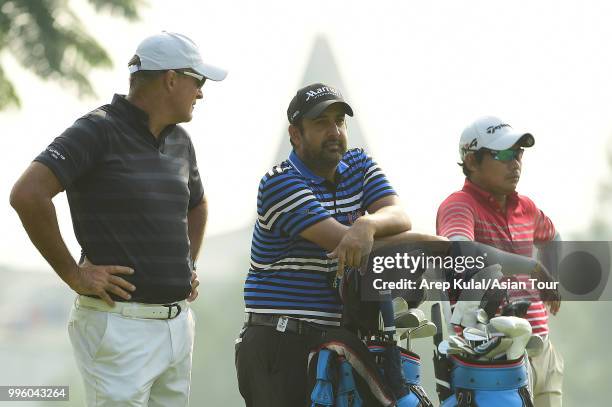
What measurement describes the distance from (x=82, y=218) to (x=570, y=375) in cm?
3840

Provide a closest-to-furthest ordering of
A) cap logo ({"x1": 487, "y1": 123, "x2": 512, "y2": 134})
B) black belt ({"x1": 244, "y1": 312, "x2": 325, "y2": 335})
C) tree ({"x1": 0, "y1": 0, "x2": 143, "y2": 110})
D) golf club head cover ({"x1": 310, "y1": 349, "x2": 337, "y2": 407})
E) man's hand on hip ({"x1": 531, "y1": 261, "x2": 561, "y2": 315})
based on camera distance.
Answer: golf club head cover ({"x1": 310, "y1": 349, "x2": 337, "y2": 407}) → black belt ({"x1": 244, "y1": 312, "x2": 325, "y2": 335}) → man's hand on hip ({"x1": 531, "y1": 261, "x2": 561, "y2": 315}) → cap logo ({"x1": 487, "y1": 123, "x2": 512, "y2": 134}) → tree ({"x1": 0, "y1": 0, "x2": 143, "y2": 110})

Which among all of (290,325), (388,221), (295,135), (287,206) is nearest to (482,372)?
(388,221)

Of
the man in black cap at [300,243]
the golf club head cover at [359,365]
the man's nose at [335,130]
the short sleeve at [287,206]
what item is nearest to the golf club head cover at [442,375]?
the golf club head cover at [359,365]

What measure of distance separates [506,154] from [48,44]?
6.69m

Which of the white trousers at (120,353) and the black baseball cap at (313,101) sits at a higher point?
the black baseball cap at (313,101)

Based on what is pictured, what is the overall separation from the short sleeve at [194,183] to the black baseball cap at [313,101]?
1.58ft

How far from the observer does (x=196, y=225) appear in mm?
5043

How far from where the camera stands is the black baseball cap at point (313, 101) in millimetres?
4496

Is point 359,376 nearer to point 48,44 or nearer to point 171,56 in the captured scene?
point 171,56

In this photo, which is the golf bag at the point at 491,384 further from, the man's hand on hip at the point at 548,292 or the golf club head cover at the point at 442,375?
the man's hand on hip at the point at 548,292

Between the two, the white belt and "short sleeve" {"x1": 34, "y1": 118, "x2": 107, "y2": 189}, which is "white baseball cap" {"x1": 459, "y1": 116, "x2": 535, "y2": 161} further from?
"short sleeve" {"x1": 34, "y1": 118, "x2": 107, "y2": 189}

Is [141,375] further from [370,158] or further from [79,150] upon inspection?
[370,158]

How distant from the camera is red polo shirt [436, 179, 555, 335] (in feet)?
15.9

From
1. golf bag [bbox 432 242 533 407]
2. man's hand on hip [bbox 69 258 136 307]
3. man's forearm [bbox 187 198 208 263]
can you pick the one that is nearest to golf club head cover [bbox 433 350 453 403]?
golf bag [bbox 432 242 533 407]
